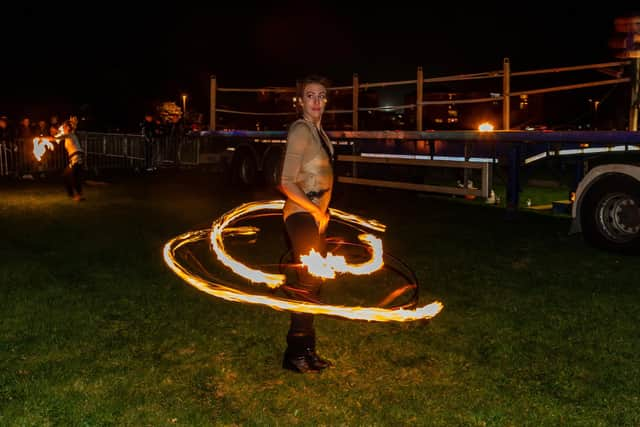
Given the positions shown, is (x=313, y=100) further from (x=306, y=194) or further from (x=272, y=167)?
(x=272, y=167)

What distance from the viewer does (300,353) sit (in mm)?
5469

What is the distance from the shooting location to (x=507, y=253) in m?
10.4

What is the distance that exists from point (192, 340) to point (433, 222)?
8.18 metres

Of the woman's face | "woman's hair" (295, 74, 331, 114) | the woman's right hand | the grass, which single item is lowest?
the grass

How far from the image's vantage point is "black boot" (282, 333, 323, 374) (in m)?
5.44

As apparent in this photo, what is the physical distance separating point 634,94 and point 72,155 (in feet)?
42.3

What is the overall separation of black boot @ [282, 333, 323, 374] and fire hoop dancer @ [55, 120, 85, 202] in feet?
42.1

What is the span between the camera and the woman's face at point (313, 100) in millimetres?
4992

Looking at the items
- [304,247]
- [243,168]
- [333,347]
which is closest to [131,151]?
[243,168]

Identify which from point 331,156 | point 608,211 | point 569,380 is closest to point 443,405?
point 569,380

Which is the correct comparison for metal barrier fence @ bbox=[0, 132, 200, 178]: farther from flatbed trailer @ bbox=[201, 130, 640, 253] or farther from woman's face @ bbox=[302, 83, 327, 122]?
woman's face @ bbox=[302, 83, 327, 122]

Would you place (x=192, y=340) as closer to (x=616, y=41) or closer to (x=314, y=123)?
(x=314, y=123)

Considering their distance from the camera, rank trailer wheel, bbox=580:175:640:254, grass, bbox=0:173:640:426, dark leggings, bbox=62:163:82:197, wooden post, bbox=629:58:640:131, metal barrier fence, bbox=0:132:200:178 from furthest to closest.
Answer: metal barrier fence, bbox=0:132:200:178
dark leggings, bbox=62:163:82:197
wooden post, bbox=629:58:640:131
trailer wheel, bbox=580:175:640:254
grass, bbox=0:173:640:426

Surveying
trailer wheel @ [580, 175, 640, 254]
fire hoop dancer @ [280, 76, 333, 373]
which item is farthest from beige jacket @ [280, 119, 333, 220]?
trailer wheel @ [580, 175, 640, 254]
